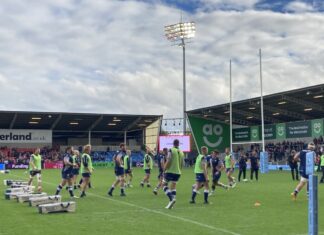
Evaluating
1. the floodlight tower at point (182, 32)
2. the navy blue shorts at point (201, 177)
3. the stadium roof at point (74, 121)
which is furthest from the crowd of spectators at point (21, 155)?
the navy blue shorts at point (201, 177)

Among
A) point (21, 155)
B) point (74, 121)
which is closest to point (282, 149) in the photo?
point (74, 121)

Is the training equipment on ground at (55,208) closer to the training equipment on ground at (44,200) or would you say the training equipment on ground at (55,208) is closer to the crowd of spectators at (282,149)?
the training equipment on ground at (44,200)

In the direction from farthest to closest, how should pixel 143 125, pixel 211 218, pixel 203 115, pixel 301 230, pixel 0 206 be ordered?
pixel 143 125 → pixel 203 115 → pixel 0 206 → pixel 211 218 → pixel 301 230

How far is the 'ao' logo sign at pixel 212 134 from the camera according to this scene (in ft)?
211

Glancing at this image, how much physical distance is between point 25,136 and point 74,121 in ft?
23.4

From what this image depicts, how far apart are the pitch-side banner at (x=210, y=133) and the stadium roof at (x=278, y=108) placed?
2.77 ft

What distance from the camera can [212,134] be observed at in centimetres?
6506

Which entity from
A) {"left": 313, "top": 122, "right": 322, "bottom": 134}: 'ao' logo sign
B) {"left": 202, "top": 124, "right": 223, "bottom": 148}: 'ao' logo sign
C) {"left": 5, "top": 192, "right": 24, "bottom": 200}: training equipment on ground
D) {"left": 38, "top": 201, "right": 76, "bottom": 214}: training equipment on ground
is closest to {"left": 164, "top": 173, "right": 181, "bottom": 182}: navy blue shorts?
{"left": 38, "top": 201, "right": 76, "bottom": 214}: training equipment on ground

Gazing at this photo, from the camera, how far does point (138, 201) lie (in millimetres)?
17562

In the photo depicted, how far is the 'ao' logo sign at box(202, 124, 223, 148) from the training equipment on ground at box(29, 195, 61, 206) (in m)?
49.0

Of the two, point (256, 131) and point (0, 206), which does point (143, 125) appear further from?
point (0, 206)

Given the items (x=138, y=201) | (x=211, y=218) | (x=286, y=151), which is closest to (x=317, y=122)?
(x=286, y=151)

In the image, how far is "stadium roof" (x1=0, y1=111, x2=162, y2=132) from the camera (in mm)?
63812

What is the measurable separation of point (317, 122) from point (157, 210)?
33.9 metres
